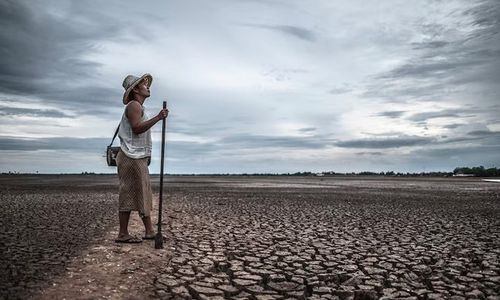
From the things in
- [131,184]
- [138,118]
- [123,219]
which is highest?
[138,118]

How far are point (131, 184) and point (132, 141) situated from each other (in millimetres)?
530

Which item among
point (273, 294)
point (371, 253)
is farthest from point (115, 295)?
point (371, 253)

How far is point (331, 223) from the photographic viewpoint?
718cm

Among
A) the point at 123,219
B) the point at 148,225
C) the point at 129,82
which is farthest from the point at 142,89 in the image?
the point at 148,225

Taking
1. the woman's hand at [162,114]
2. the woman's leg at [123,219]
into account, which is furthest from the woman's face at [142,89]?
the woman's leg at [123,219]

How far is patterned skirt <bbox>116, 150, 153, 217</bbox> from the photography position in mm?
4523

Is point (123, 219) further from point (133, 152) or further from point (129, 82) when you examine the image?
point (129, 82)

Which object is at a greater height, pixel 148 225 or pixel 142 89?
pixel 142 89

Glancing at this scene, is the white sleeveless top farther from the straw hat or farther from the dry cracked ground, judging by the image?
the dry cracked ground

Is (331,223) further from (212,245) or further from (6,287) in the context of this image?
(6,287)

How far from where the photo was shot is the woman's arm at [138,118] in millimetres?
4387

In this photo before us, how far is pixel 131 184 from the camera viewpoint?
4.55m

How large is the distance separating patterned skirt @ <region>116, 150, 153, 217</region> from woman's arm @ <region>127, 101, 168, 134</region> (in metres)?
0.40

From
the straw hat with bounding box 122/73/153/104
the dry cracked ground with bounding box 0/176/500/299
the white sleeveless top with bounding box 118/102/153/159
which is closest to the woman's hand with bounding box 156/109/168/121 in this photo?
the white sleeveless top with bounding box 118/102/153/159
